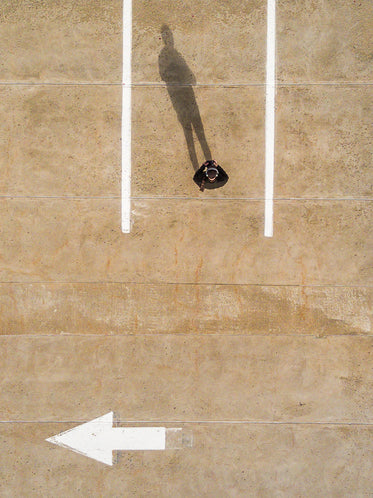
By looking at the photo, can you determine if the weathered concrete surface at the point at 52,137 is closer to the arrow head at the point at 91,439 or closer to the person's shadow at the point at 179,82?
the person's shadow at the point at 179,82

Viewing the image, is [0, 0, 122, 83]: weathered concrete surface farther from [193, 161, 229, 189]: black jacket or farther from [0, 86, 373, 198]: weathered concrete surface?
[193, 161, 229, 189]: black jacket

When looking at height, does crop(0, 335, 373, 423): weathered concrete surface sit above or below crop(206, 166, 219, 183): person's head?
below

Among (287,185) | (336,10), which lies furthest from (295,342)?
(336,10)

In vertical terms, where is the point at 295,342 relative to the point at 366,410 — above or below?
above

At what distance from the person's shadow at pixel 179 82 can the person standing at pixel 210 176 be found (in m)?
0.47

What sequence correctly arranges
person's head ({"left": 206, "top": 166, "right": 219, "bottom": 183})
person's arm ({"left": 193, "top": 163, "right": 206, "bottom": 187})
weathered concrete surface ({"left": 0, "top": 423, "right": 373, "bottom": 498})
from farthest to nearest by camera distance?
weathered concrete surface ({"left": 0, "top": 423, "right": 373, "bottom": 498}) → person's arm ({"left": 193, "top": 163, "right": 206, "bottom": 187}) → person's head ({"left": 206, "top": 166, "right": 219, "bottom": 183})

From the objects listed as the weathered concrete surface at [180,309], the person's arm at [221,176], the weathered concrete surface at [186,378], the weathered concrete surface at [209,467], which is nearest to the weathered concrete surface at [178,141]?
the person's arm at [221,176]

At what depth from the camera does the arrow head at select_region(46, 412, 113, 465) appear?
471cm

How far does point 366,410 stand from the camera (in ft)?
15.6

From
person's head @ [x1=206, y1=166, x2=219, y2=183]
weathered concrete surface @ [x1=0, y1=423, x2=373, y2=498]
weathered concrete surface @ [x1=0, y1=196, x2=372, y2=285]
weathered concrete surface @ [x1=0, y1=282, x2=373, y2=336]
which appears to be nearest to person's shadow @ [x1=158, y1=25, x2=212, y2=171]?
person's head @ [x1=206, y1=166, x2=219, y2=183]

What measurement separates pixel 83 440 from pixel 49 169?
431 cm

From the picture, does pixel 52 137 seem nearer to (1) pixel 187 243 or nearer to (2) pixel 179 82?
(2) pixel 179 82

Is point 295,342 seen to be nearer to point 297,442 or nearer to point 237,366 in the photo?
point 237,366

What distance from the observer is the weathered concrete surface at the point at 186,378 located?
4746mm
